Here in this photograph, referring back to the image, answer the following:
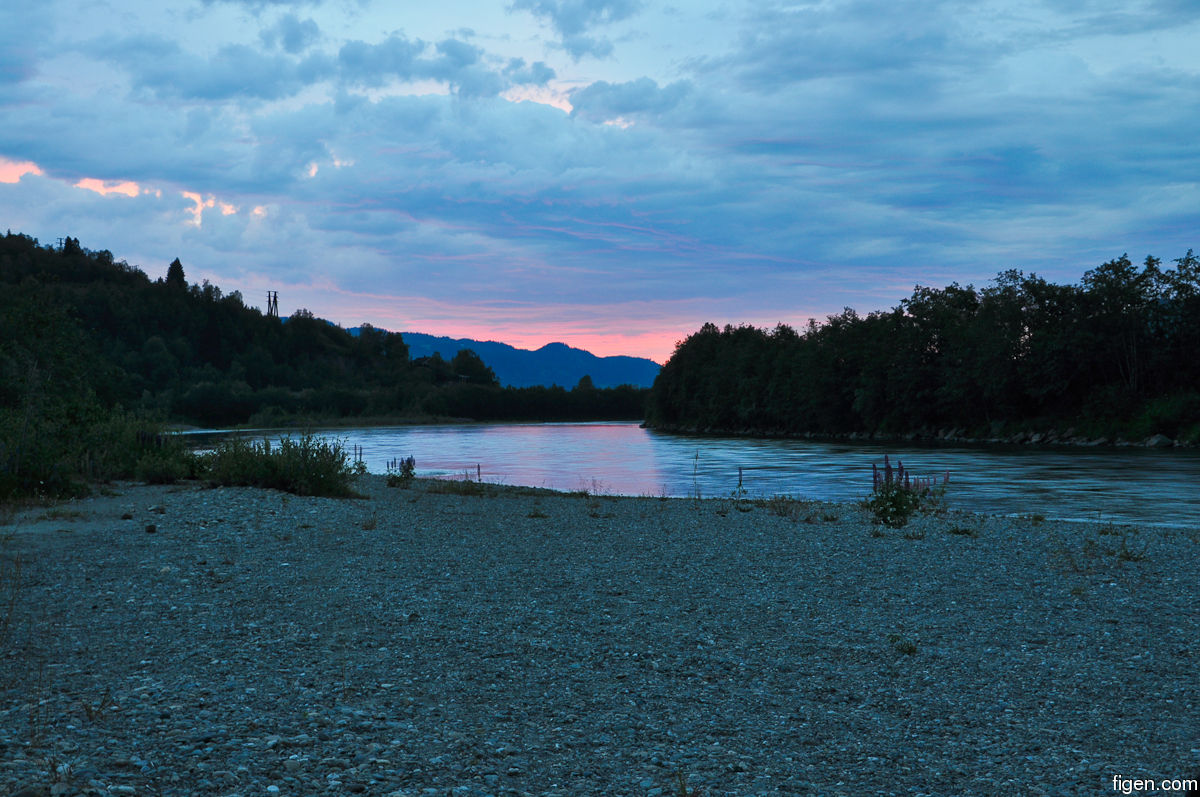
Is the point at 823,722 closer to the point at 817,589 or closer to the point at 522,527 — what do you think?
the point at 817,589

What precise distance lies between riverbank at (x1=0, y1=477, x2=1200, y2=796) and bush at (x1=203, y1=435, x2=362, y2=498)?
7862 mm

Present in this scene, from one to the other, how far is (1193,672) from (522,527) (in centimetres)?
1468

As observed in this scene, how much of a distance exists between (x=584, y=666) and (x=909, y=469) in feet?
147

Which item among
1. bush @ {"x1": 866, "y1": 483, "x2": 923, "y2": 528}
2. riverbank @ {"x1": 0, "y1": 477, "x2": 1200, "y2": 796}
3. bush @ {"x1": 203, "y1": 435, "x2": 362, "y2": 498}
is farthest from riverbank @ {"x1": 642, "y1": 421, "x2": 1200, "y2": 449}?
bush @ {"x1": 203, "y1": 435, "x2": 362, "y2": 498}

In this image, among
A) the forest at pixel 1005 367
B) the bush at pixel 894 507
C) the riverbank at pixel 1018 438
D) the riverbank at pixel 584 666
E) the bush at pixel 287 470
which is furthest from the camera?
the forest at pixel 1005 367

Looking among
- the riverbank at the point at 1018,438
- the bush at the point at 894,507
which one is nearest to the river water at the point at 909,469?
the riverbank at the point at 1018,438

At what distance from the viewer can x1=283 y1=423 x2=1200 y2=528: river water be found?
30.1 meters

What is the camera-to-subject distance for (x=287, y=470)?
2544cm

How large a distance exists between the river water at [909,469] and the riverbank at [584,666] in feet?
47.8

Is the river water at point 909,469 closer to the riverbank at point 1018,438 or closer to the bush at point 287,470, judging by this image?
the riverbank at point 1018,438

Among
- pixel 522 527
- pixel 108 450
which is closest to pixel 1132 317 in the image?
pixel 522 527

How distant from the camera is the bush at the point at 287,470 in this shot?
25.5 m

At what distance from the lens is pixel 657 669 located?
343 inches

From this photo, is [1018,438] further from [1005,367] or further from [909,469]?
[909,469]
